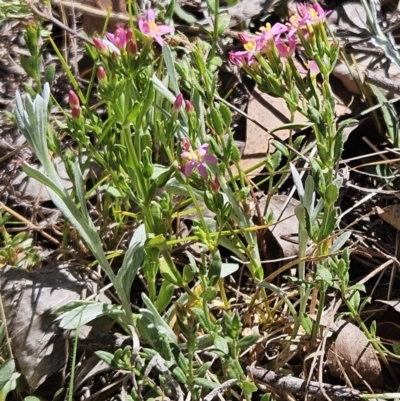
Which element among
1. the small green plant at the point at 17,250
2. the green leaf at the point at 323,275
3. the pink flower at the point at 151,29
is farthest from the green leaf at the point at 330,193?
the small green plant at the point at 17,250

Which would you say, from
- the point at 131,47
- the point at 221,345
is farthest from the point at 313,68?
the point at 221,345

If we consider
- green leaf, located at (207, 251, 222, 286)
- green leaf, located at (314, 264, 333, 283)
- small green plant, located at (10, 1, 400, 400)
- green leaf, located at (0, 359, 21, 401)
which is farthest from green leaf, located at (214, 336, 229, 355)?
green leaf, located at (0, 359, 21, 401)

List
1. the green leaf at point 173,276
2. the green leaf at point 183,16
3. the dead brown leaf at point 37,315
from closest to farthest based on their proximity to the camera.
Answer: the green leaf at point 173,276, the dead brown leaf at point 37,315, the green leaf at point 183,16

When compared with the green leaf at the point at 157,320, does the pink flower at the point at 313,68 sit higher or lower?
higher

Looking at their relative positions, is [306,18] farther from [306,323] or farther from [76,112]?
[306,323]

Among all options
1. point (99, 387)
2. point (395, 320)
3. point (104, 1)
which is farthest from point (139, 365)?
point (104, 1)

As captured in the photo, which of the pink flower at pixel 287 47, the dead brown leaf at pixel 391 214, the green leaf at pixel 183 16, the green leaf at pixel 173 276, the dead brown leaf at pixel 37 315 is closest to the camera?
the green leaf at pixel 173 276

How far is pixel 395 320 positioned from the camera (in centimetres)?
174

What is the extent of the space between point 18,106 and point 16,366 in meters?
0.68

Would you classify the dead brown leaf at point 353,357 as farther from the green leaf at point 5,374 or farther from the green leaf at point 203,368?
the green leaf at point 5,374

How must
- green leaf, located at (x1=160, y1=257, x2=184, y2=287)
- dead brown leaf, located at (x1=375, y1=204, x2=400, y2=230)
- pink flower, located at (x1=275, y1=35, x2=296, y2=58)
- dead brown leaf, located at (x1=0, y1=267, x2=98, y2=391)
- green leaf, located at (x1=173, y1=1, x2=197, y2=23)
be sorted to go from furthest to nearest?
green leaf, located at (x1=173, y1=1, x2=197, y2=23)
dead brown leaf, located at (x1=375, y1=204, x2=400, y2=230)
dead brown leaf, located at (x1=0, y1=267, x2=98, y2=391)
pink flower, located at (x1=275, y1=35, x2=296, y2=58)
green leaf, located at (x1=160, y1=257, x2=184, y2=287)

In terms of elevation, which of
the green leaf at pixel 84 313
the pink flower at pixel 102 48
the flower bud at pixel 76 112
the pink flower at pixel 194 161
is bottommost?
the green leaf at pixel 84 313

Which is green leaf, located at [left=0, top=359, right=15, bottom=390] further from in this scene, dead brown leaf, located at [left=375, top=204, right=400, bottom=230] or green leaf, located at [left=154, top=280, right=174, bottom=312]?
dead brown leaf, located at [left=375, top=204, right=400, bottom=230]

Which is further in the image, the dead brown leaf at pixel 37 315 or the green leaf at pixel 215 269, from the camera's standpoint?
the dead brown leaf at pixel 37 315
